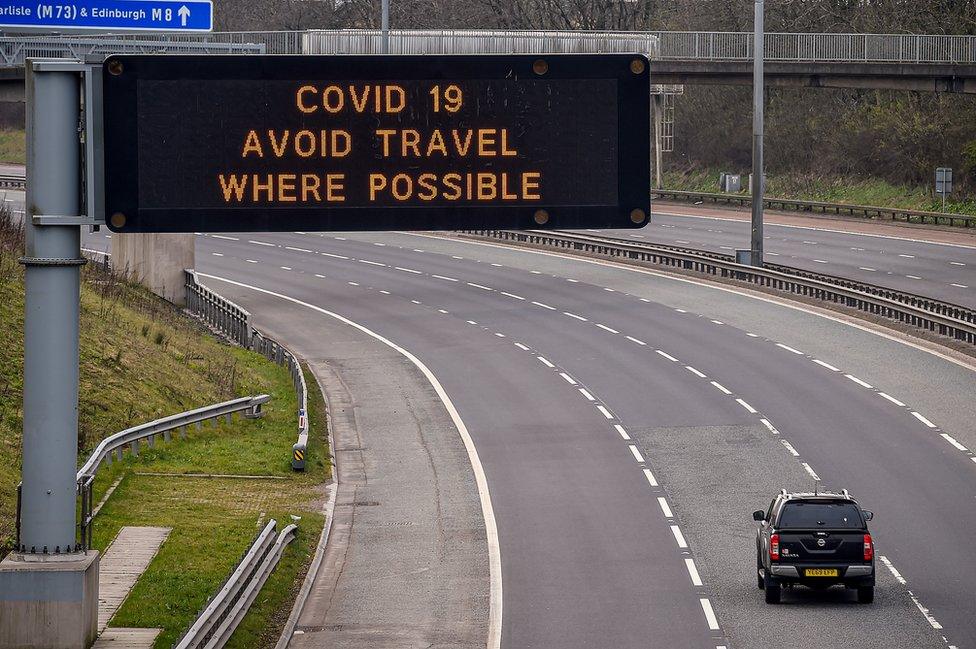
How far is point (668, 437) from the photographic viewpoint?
37.8 meters

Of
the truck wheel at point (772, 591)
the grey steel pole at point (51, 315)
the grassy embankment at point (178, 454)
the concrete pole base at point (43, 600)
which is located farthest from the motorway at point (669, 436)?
the grey steel pole at point (51, 315)

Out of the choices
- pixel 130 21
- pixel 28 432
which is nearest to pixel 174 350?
pixel 130 21

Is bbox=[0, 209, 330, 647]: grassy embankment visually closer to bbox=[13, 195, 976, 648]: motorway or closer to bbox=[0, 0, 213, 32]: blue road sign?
bbox=[13, 195, 976, 648]: motorway

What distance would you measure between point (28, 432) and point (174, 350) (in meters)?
28.9

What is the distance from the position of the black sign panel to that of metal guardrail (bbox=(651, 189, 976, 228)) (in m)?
64.7

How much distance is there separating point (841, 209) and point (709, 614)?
64457mm

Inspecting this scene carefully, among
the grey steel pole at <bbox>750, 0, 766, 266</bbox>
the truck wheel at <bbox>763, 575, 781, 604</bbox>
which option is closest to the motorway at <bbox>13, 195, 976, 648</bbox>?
the truck wheel at <bbox>763, 575, 781, 604</bbox>

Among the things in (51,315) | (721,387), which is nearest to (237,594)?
(51,315)

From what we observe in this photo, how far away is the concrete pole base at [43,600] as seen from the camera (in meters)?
17.9

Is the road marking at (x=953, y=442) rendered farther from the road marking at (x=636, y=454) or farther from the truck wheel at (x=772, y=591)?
the truck wheel at (x=772, y=591)

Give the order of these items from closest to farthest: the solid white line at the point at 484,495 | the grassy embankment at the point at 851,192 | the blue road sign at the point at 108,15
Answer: the solid white line at the point at 484,495 → the blue road sign at the point at 108,15 → the grassy embankment at the point at 851,192

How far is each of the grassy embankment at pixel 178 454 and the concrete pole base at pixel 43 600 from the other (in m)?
2.52

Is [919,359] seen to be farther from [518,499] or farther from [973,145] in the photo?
[973,145]

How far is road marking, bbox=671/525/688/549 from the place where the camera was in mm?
28656
